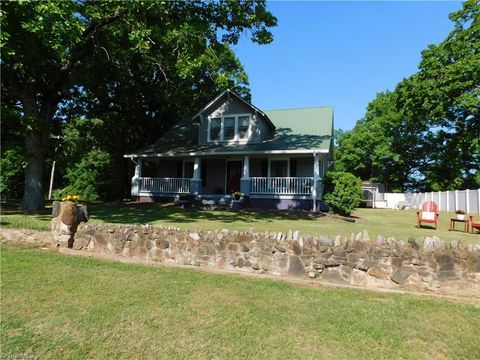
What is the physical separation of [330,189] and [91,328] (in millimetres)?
14043

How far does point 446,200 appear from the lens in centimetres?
2744

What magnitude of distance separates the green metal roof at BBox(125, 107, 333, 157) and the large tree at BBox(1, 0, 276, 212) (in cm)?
523

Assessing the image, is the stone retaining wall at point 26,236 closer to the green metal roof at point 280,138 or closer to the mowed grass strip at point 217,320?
the mowed grass strip at point 217,320

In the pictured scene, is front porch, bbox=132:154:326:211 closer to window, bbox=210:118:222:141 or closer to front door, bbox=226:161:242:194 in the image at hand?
front door, bbox=226:161:242:194

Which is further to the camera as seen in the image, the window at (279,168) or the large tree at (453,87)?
the large tree at (453,87)

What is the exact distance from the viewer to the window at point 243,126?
21223 mm

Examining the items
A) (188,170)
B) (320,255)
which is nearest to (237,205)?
(188,170)

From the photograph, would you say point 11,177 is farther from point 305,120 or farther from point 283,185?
point 305,120

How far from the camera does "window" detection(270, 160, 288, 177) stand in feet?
68.5

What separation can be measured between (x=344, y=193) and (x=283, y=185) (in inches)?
166

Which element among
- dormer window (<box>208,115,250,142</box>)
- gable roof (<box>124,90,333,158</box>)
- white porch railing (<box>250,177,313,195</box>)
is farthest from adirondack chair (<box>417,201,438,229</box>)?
dormer window (<box>208,115,250,142</box>)

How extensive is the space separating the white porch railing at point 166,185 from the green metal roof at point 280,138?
1.78 meters

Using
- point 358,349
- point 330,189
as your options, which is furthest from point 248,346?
point 330,189

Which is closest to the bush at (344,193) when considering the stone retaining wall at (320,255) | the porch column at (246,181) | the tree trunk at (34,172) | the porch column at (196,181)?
the porch column at (246,181)
